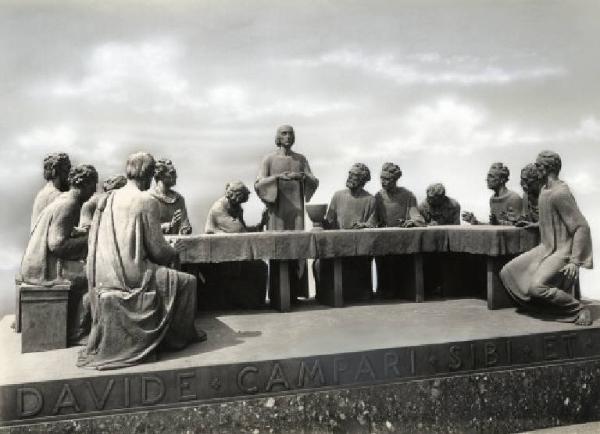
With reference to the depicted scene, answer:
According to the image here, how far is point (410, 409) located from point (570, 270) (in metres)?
2.34

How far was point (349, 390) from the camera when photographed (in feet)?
18.3

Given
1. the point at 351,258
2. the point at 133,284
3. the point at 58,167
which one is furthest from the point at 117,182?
the point at 351,258

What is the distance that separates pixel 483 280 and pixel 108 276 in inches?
203

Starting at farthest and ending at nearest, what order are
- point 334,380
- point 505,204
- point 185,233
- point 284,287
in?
1. point 505,204
2. point 185,233
3. point 284,287
4. point 334,380

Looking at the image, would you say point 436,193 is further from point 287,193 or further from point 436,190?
point 287,193

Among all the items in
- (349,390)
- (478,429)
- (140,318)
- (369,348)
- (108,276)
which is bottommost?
(478,429)

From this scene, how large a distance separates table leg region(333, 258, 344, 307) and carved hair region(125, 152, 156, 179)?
9.44 feet

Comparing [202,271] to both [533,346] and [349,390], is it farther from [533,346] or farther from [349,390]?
[533,346]

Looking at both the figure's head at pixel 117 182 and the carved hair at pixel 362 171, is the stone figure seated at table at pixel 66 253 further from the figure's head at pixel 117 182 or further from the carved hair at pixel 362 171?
the carved hair at pixel 362 171

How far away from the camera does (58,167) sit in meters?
6.77

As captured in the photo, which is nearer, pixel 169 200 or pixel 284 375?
pixel 284 375

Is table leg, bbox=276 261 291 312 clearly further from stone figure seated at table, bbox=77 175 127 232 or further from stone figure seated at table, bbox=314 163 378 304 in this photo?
stone figure seated at table, bbox=77 175 127 232

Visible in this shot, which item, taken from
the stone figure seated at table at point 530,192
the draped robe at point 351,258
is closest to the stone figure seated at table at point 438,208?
the draped robe at point 351,258

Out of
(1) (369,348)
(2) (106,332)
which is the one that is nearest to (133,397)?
(2) (106,332)
